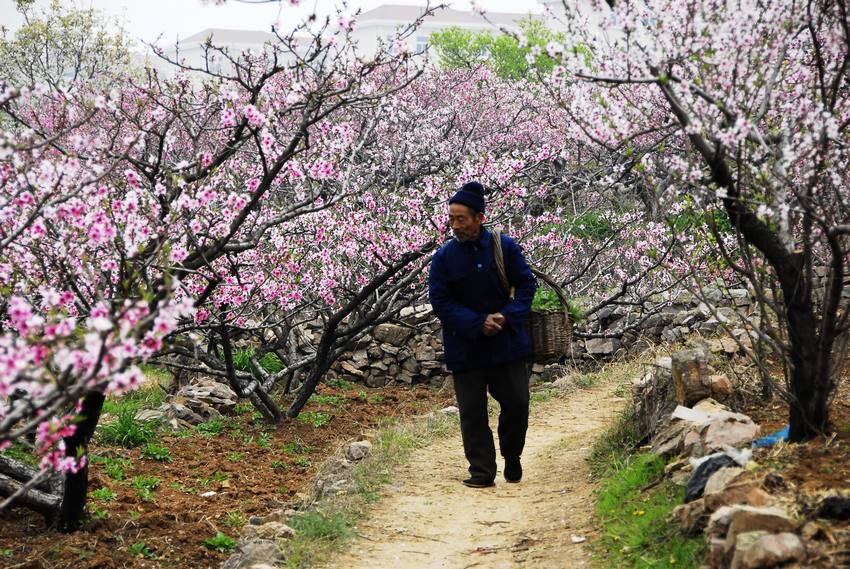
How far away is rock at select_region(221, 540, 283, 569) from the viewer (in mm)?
4879

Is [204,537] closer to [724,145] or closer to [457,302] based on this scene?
[457,302]

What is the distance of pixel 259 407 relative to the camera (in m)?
9.73

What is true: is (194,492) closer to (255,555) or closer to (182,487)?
(182,487)

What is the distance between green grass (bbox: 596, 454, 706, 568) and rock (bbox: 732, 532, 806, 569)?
59 centimetres

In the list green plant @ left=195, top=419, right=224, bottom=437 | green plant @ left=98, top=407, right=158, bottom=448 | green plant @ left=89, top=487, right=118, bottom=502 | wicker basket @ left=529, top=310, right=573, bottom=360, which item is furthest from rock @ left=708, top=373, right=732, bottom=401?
green plant @ left=98, top=407, right=158, bottom=448

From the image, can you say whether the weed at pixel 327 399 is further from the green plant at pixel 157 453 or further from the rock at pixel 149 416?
the green plant at pixel 157 453

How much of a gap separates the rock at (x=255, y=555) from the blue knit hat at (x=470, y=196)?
2.66 metres

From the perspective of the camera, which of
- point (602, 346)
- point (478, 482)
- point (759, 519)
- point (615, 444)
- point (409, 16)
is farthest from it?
point (409, 16)

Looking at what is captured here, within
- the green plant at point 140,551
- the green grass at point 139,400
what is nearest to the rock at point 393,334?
the green grass at point 139,400

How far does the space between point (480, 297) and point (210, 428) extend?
15.1ft

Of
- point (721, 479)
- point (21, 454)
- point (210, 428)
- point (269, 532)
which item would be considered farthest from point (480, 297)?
point (21, 454)

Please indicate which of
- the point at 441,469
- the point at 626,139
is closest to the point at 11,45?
the point at 441,469

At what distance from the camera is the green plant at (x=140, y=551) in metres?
5.56

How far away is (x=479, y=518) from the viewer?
5.87 metres
